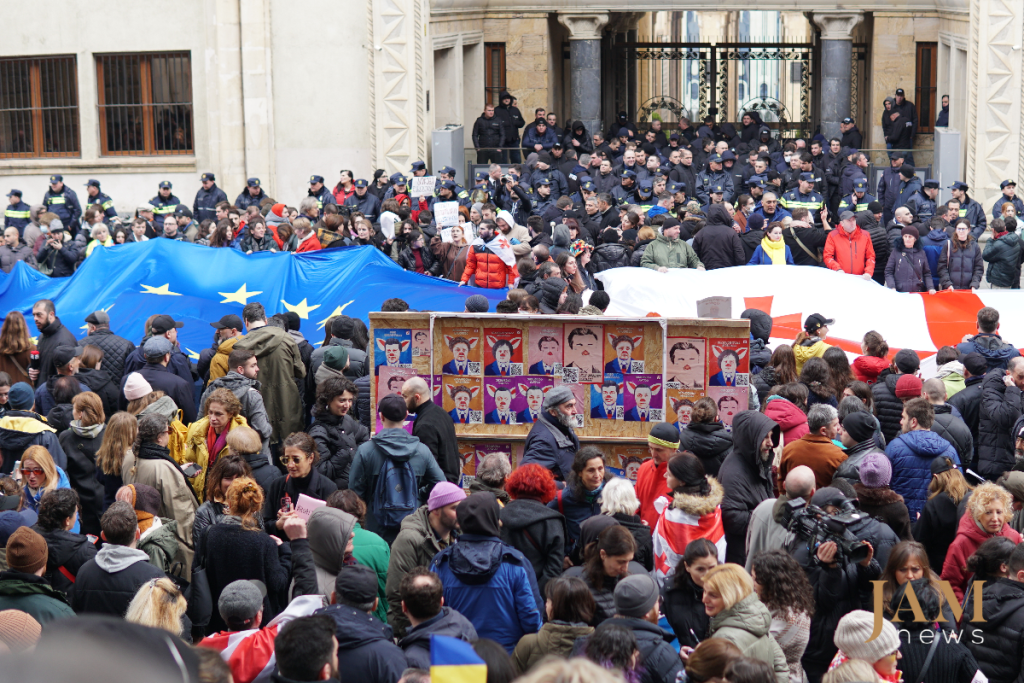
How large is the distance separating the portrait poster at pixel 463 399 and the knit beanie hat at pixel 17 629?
4.48 meters

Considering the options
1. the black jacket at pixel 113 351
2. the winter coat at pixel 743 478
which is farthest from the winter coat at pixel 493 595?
the black jacket at pixel 113 351

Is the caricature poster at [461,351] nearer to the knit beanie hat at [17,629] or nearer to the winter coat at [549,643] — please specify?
the winter coat at [549,643]

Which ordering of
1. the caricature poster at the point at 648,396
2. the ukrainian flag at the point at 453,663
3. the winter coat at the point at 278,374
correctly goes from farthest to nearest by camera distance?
the winter coat at the point at 278,374 < the caricature poster at the point at 648,396 < the ukrainian flag at the point at 453,663

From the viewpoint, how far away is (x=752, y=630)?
4.91 metres

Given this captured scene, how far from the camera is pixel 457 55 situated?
2428cm

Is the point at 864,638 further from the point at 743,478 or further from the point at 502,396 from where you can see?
the point at 502,396

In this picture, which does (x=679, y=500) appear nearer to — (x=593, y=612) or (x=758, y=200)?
(x=593, y=612)


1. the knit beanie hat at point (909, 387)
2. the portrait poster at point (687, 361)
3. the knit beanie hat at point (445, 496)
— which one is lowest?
the knit beanie hat at point (445, 496)

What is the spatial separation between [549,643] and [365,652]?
2.52ft

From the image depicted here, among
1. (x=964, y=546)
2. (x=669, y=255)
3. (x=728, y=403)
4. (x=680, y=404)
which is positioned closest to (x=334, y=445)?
(x=680, y=404)

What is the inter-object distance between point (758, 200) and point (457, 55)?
30.4ft

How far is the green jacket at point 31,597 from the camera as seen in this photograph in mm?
5480

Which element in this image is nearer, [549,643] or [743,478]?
[549,643]

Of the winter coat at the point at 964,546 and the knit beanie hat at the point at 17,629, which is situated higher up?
the knit beanie hat at the point at 17,629
